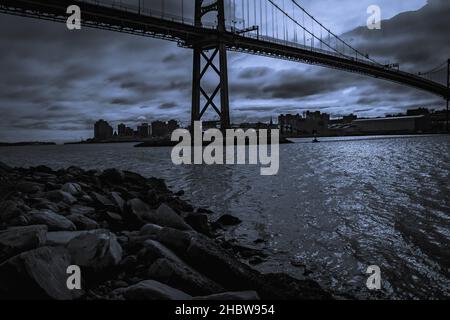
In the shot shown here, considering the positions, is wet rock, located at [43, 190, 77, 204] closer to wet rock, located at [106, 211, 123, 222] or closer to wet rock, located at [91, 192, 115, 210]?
wet rock, located at [91, 192, 115, 210]

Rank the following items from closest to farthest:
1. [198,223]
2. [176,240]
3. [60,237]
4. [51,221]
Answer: [60,237]
[176,240]
[51,221]
[198,223]

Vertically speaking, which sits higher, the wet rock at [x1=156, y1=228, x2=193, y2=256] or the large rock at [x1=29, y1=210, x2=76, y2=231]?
the large rock at [x1=29, y1=210, x2=76, y2=231]

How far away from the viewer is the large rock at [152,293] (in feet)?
8.45

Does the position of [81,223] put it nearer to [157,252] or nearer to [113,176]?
[157,252]

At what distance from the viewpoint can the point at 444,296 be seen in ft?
11.3

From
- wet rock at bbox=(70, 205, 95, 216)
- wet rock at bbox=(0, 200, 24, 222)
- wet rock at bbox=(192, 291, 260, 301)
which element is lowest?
wet rock at bbox=(192, 291, 260, 301)

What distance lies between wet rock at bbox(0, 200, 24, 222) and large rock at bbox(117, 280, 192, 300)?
6.99 ft

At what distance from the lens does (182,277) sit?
9.68 ft

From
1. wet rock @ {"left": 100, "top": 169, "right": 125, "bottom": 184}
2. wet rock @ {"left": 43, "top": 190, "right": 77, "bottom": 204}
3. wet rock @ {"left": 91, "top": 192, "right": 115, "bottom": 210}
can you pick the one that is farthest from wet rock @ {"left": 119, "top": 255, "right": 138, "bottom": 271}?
wet rock @ {"left": 100, "top": 169, "right": 125, "bottom": 184}

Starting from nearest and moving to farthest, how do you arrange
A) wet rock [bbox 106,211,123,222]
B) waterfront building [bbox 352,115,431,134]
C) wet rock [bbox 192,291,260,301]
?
wet rock [bbox 192,291,260,301] < wet rock [bbox 106,211,123,222] < waterfront building [bbox 352,115,431,134]

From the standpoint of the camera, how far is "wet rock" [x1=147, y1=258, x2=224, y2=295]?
9.57 ft

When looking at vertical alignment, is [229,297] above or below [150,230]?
below

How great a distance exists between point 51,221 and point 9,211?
541mm

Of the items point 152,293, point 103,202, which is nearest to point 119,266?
point 152,293
